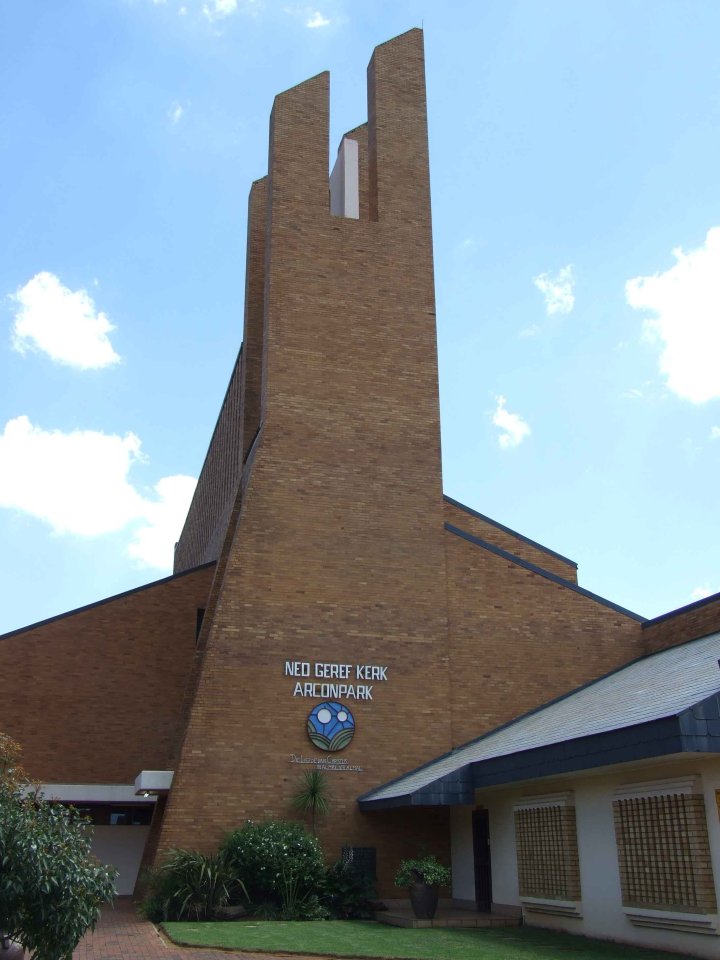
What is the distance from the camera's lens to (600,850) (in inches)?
543

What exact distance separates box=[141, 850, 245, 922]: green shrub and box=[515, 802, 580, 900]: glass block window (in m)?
4.83

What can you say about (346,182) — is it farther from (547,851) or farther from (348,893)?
(547,851)

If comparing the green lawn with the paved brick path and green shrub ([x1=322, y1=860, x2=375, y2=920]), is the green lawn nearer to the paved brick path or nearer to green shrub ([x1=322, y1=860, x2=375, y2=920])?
the paved brick path

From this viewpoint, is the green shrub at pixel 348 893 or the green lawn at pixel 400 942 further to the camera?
the green shrub at pixel 348 893

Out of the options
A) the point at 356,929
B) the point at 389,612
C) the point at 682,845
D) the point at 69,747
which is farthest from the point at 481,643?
the point at 69,747

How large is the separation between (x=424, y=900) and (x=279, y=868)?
265 cm

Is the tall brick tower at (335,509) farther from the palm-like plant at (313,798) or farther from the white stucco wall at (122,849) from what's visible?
the white stucco wall at (122,849)

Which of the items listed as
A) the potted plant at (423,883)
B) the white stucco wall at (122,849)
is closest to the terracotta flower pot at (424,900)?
the potted plant at (423,883)

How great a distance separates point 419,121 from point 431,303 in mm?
5536

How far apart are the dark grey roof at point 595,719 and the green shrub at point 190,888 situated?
10.1 feet

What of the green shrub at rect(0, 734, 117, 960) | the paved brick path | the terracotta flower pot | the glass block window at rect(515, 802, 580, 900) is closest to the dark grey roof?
the glass block window at rect(515, 802, 580, 900)

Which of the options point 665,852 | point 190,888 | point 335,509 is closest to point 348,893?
point 190,888

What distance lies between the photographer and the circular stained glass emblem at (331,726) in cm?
1883

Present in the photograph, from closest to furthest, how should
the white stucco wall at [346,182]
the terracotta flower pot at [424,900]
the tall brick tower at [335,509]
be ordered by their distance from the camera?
the terracotta flower pot at [424,900]
the tall brick tower at [335,509]
the white stucco wall at [346,182]
